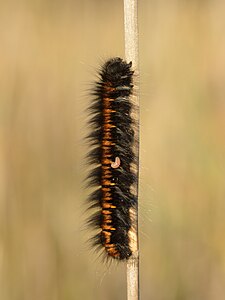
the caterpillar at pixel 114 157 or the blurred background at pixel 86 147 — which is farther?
the blurred background at pixel 86 147

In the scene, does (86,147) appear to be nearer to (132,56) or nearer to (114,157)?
(114,157)

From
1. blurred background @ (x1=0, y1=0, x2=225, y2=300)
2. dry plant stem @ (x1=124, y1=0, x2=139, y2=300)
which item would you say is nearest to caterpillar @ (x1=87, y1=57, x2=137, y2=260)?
dry plant stem @ (x1=124, y1=0, x2=139, y2=300)

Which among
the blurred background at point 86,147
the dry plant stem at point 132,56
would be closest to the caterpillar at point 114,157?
the dry plant stem at point 132,56

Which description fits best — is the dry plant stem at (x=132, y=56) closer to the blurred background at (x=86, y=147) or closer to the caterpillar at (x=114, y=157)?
the caterpillar at (x=114, y=157)
